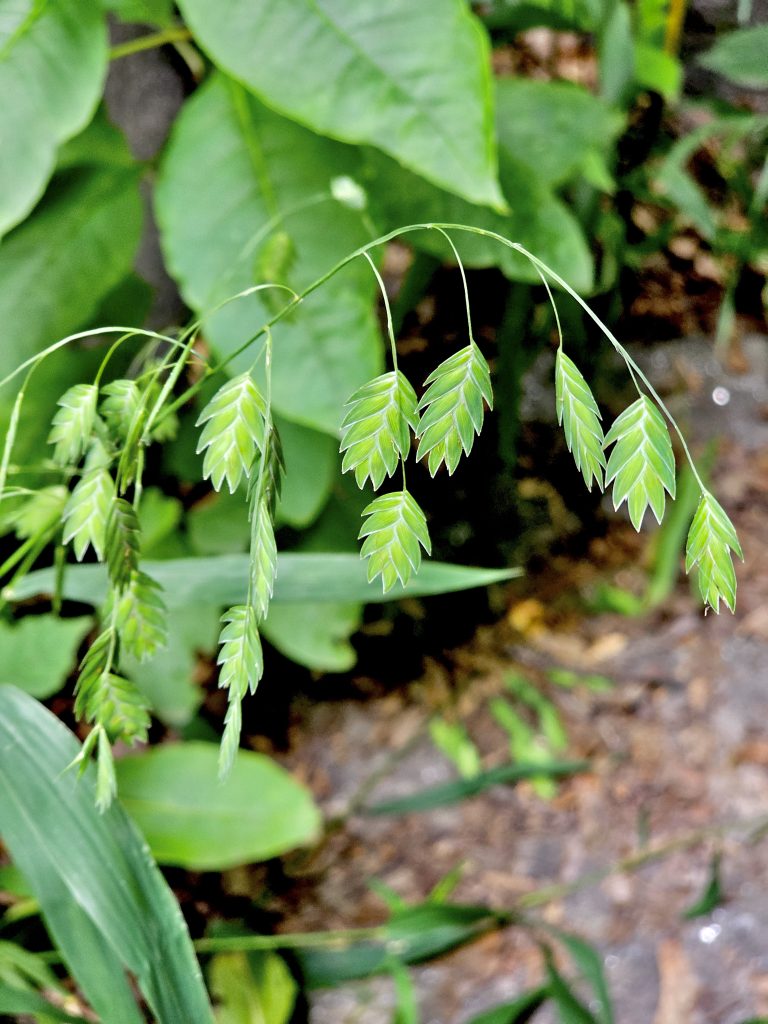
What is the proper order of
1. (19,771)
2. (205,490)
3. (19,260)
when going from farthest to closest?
(205,490) → (19,260) → (19,771)

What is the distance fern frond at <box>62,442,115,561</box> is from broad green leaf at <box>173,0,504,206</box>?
42 centimetres

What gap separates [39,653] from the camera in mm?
875

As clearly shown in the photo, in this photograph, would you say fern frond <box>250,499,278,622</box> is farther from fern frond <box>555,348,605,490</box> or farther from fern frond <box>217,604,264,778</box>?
fern frond <box>555,348,605,490</box>

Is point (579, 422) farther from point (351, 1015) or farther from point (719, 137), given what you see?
point (719, 137)

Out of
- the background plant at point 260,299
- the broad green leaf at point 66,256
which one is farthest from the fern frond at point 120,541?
the broad green leaf at point 66,256

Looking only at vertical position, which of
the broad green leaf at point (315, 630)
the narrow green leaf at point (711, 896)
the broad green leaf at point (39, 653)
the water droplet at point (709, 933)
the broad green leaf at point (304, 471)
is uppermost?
the broad green leaf at point (39, 653)

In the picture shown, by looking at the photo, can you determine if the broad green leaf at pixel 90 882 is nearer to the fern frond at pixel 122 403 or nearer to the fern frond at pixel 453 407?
the fern frond at pixel 122 403

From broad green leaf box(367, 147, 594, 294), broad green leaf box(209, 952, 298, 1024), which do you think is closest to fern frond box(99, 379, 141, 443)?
broad green leaf box(367, 147, 594, 294)

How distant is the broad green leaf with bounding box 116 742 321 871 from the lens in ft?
3.10

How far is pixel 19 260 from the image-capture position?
881mm

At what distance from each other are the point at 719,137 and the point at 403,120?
3.83 feet

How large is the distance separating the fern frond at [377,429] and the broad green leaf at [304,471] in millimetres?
657

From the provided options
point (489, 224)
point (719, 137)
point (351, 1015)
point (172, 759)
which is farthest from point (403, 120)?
point (719, 137)

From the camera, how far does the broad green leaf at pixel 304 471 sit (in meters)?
1.00
